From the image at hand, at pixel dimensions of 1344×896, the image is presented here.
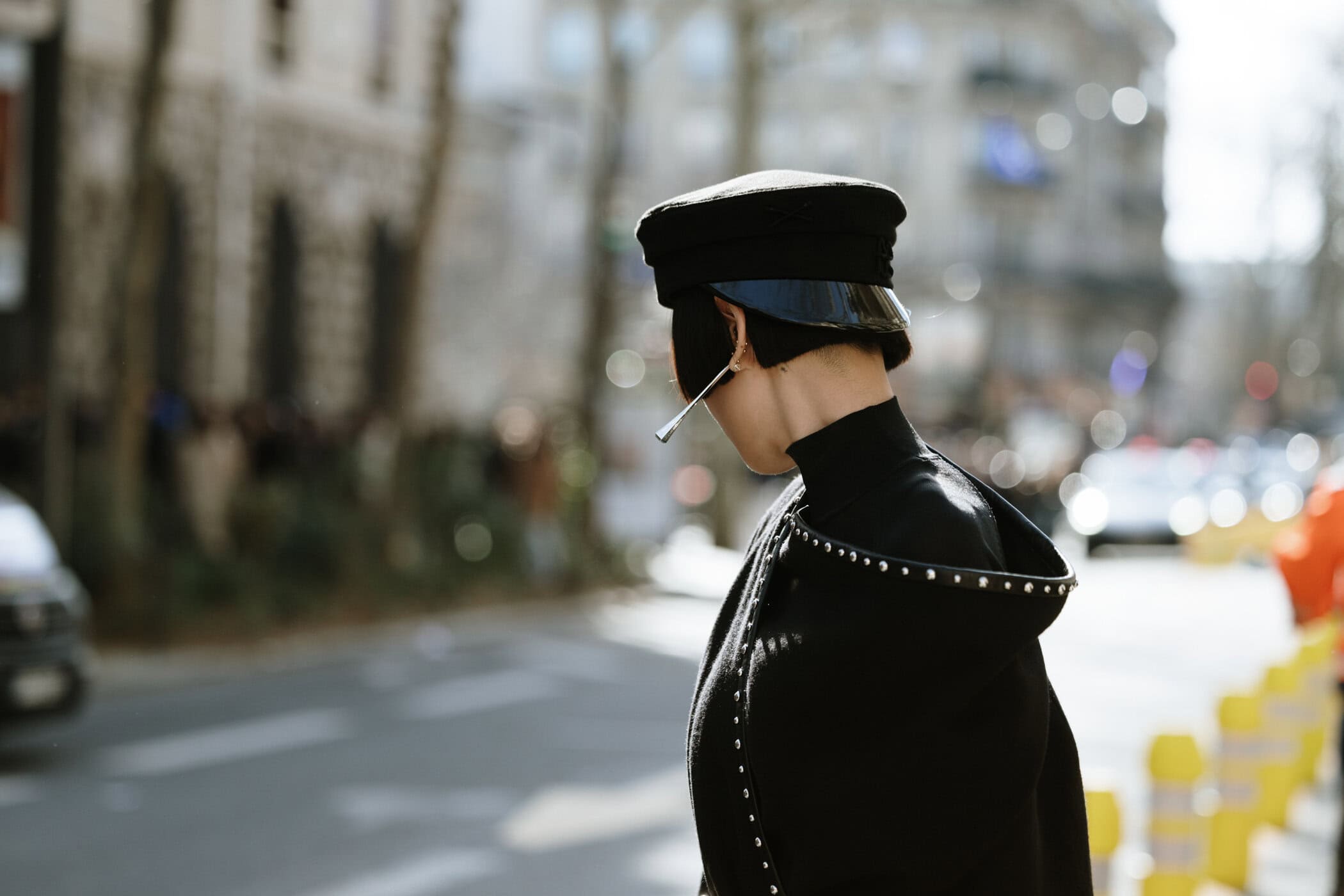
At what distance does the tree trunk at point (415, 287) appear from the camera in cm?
1608

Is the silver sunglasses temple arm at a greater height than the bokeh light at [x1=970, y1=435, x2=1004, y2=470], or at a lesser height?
greater

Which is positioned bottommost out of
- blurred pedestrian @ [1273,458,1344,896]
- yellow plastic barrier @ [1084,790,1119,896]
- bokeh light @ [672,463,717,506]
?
bokeh light @ [672,463,717,506]

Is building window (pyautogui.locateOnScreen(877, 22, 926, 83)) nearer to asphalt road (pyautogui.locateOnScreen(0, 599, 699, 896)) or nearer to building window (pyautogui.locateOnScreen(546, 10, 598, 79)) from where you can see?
building window (pyautogui.locateOnScreen(546, 10, 598, 79))

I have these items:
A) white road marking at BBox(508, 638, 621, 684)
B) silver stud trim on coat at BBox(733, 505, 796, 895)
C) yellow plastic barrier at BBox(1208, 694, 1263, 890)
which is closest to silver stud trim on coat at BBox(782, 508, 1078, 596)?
silver stud trim on coat at BBox(733, 505, 796, 895)

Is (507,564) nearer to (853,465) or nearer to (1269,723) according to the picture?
(1269,723)

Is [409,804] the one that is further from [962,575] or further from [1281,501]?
[1281,501]

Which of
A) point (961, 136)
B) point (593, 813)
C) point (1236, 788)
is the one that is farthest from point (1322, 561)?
point (961, 136)

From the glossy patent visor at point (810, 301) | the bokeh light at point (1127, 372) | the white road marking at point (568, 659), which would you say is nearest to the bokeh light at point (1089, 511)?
the white road marking at point (568, 659)

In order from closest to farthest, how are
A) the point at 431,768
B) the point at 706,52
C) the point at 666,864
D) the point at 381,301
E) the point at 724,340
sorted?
the point at 724,340 → the point at 666,864 → the point at 431,768 → the point at 381,301 → the point at 706,52

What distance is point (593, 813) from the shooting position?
7.91 meters

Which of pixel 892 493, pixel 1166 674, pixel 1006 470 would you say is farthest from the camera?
pixel 1006 470

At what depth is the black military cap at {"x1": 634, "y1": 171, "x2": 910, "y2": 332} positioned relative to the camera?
1901 millimetres

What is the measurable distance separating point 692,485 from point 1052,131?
132 ft

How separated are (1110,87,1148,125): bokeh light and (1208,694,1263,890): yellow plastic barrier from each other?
6533 cm
